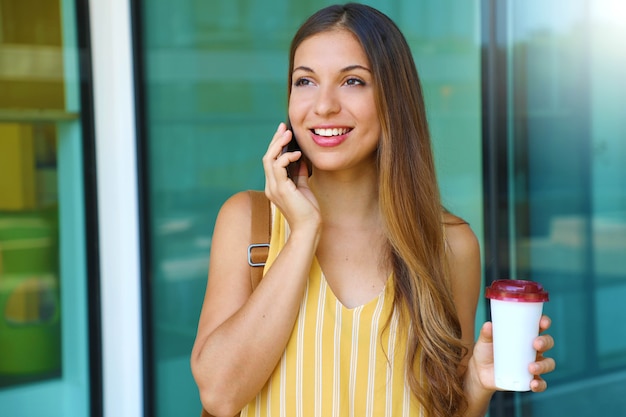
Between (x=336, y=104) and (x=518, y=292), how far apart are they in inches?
21.9

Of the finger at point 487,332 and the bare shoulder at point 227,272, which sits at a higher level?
the bare shoulder at point 227,272

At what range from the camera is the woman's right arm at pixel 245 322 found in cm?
170

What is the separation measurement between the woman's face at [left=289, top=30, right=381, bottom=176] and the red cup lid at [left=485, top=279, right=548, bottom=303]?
1.54ft

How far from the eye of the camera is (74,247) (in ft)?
13.6

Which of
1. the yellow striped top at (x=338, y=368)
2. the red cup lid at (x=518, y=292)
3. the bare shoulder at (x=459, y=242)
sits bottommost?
the yellow striped top at (x=338, y=368)

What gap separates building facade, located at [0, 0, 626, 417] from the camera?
350 cm

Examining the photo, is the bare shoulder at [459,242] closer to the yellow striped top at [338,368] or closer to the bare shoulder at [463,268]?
the bare shoulder at [463,268]

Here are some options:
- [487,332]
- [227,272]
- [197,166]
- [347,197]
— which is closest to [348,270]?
[347,197]

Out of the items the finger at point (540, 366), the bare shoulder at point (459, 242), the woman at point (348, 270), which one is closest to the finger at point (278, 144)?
the woman at point (348, 270)

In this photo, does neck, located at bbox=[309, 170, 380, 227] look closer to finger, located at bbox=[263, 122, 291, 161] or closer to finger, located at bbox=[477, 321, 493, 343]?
finger, located at bbox=[263, 122, 291, 161]

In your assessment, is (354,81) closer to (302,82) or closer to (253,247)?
(302,82)

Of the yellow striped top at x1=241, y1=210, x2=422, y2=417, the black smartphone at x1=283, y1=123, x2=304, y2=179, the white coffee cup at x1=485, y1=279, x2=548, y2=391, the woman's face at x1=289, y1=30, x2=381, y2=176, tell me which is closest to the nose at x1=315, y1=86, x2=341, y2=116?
the woman's face at x1=289, y1=30, x2=381, y2=176

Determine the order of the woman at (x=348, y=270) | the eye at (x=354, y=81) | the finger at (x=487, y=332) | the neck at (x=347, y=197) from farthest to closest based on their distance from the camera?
the neck at (x=347, y=197) → the eye at (x=354, y=81) → the woman at (x=348, y=270) → the finger at (x=487, y=332)

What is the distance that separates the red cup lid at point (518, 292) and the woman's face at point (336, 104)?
0.47 m
